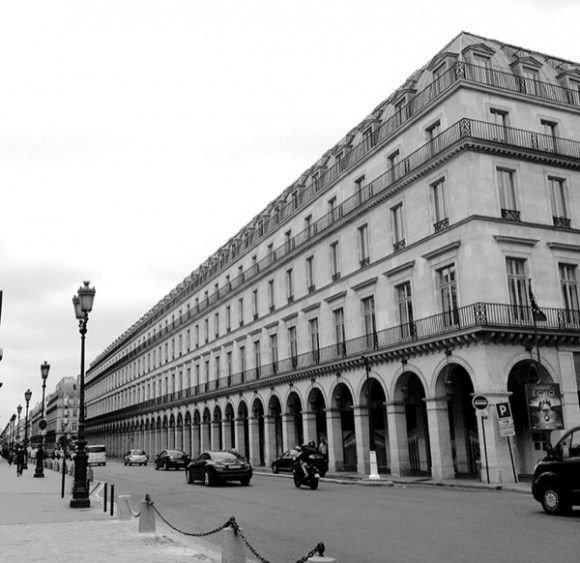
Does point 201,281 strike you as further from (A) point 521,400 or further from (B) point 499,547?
(B) point 499,547

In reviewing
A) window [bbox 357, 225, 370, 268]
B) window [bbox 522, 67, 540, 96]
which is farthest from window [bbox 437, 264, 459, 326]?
window [bbox 522, 67, 540, 96]

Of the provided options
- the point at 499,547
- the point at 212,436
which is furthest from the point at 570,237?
the point at 212,436

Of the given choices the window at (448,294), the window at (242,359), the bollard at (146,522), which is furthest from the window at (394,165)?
the bollard at (146,522)

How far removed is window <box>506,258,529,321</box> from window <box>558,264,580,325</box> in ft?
7.07

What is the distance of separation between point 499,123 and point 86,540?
23.9 m

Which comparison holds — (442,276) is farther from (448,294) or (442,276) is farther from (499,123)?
(499,123)

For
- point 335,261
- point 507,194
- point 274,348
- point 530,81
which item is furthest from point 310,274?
point 530,81

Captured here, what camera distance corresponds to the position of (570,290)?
91.0ft

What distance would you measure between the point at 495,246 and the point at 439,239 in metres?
2.56

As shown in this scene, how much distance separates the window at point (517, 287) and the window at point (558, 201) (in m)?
3.05

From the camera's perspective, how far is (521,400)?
2780 cm

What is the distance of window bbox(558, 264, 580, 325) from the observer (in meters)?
27.2

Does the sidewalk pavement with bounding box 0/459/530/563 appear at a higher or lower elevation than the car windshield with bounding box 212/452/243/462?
lower

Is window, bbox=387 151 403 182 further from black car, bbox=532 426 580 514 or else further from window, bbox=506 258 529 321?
black car, bbox=532 426 580 514
